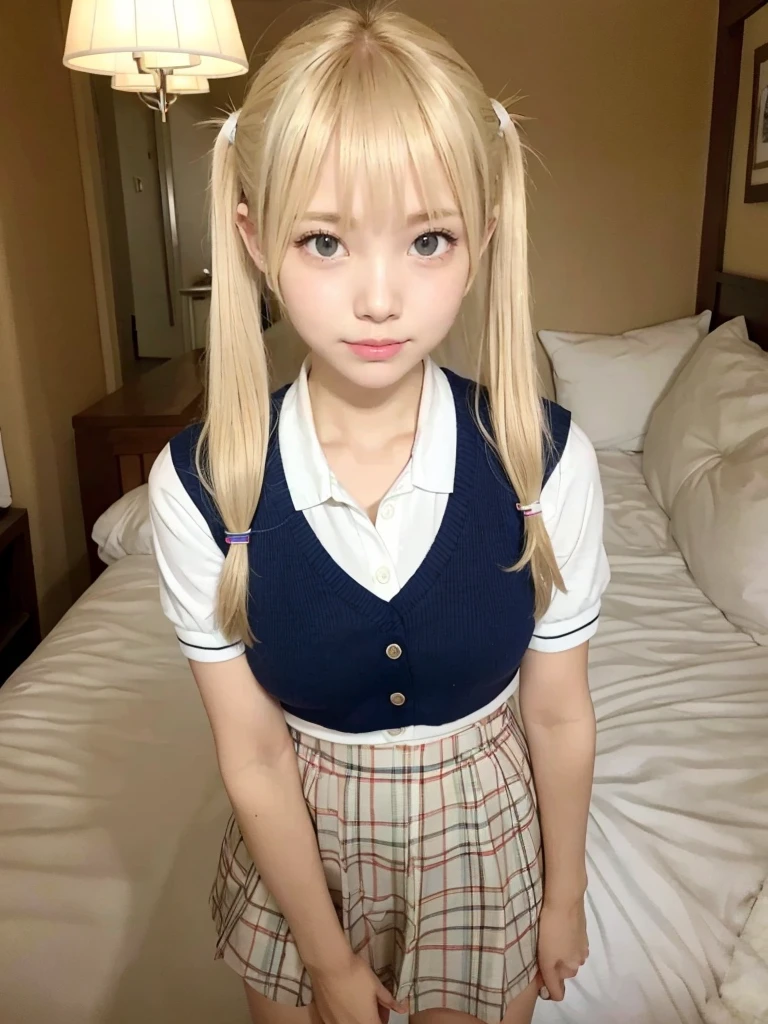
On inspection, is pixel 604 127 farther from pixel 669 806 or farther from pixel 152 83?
pixel 669 806

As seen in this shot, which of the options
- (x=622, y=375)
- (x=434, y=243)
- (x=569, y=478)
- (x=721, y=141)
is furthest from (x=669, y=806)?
(x=721, y=141)

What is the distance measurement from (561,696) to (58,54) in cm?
235

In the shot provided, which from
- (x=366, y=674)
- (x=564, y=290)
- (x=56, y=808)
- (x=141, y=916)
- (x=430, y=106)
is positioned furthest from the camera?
(x=564, y=290)

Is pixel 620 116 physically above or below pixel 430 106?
above

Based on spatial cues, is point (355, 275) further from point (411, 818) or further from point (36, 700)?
point (36, 700)

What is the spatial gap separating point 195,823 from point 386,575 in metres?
0.62

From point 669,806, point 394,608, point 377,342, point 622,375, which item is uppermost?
point 377,342

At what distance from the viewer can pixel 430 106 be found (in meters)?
0.57

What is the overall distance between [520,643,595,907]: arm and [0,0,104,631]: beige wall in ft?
5.69

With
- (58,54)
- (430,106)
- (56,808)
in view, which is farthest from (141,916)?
(58,54)

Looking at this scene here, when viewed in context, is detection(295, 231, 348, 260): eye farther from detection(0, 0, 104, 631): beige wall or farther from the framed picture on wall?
the framed picture on wall

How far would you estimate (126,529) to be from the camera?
1926mm

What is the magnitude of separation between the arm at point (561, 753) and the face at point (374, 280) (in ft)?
1.01

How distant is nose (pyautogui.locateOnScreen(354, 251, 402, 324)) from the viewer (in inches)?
23.4
